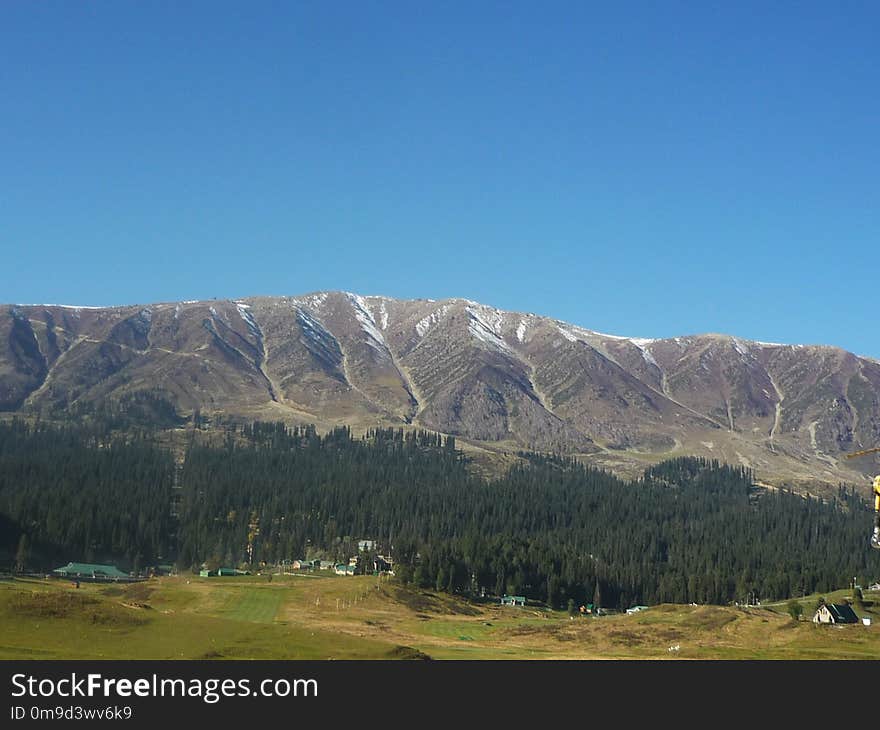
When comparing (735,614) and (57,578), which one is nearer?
(735,614)

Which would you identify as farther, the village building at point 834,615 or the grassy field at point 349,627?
the village building at point 834,615

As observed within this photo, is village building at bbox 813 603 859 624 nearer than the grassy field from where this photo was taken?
No

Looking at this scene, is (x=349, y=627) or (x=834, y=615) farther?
(x=834, y=615)

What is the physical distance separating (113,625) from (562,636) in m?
71.1

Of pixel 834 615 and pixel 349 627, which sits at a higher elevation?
pixel 834 615

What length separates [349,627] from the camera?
14200 centimetres

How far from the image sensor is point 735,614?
153250mm

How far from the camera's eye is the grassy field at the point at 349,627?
85.4 m

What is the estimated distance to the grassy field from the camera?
85.4 m
